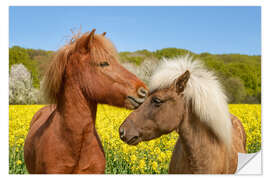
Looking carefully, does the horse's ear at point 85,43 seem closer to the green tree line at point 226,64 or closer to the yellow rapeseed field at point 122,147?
the yellow rapeseed field at point 122,147

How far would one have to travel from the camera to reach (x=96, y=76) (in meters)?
2.09

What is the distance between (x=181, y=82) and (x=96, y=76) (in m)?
0.77

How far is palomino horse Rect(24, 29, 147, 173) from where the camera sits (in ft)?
6.80

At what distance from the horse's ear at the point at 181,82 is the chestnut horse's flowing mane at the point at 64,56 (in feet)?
2.01

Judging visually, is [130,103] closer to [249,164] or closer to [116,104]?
[116,104]

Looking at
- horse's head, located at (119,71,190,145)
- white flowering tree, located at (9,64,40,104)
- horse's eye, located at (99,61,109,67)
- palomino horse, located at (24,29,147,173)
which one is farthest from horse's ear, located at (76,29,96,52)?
white flowering tree, located at (9,64,40,104)

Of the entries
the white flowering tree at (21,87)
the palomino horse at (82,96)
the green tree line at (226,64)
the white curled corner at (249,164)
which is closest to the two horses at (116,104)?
the palomino horse at (82,96)

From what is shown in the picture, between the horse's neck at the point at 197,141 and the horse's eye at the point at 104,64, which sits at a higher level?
the horse's eye at the point at 104,64

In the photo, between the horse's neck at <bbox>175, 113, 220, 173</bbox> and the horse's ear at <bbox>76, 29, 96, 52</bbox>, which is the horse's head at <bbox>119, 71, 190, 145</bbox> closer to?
the horse's neck at <bbox>175, 113, 220, 173</bbox>

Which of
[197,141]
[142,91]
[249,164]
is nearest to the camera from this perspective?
[142,91]

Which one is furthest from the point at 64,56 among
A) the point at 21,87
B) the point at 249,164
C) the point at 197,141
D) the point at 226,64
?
the point at 226,64

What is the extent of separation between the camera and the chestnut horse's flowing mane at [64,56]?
2100 millimetres

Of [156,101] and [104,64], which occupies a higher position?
[104,64]
